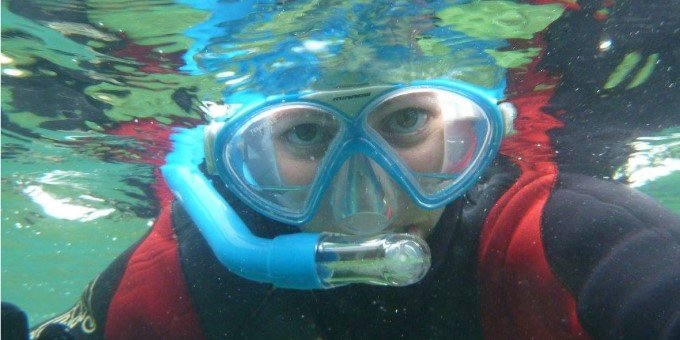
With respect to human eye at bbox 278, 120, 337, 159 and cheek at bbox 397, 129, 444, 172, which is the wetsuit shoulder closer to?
cheek at bbox 397, 129, 444, 172

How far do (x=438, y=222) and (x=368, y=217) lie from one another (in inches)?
32.0

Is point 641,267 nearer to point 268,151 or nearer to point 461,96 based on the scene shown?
point 461,96

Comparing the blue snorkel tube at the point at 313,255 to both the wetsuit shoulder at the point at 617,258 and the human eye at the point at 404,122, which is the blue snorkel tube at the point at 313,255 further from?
the human eye at the point at 404,122

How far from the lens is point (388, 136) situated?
160 inches

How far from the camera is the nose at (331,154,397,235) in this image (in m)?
3.52

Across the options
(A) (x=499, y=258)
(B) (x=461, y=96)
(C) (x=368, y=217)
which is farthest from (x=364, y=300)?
(B) (x=461, y=96)

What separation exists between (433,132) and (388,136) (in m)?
0.40

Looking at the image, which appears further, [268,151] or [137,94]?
[137,94]

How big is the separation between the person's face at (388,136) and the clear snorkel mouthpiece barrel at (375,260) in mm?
977

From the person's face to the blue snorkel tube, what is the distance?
0.71m

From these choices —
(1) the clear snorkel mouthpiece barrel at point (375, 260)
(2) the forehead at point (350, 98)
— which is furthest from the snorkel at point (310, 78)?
(2) the forehead at point (350, 98)

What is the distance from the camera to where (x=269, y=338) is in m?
3.95

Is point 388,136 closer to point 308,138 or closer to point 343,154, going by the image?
point 343,154

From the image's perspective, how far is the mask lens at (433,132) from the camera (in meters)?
4.03
